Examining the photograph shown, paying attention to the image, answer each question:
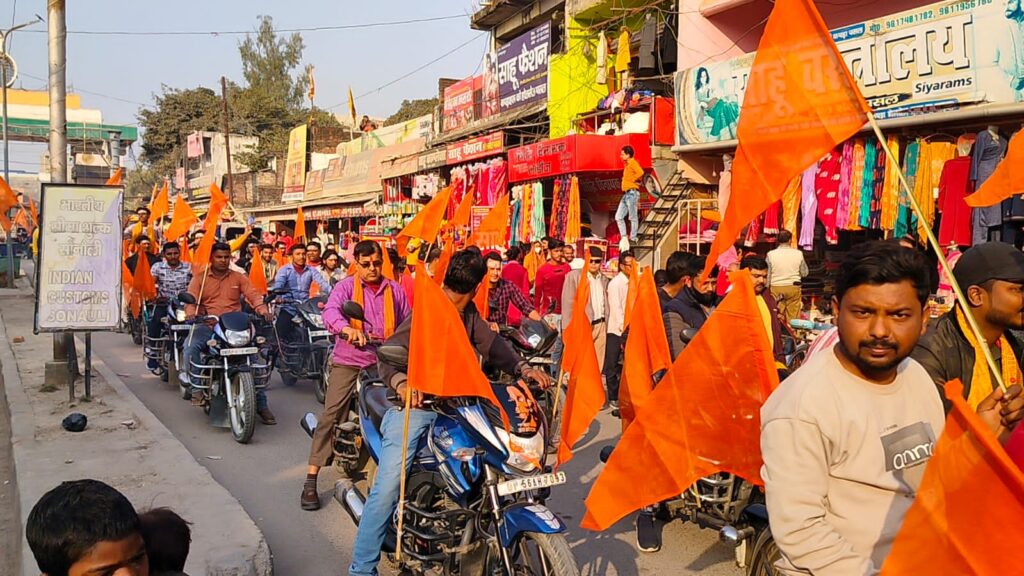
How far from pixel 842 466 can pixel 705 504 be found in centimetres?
290

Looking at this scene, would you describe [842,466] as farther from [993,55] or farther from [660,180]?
[660,180]

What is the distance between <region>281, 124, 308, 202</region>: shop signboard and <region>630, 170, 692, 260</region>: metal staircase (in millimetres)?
26516

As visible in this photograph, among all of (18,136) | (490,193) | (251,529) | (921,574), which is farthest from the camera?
(18,136)

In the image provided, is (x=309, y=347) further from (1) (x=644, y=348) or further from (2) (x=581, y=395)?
(1) (x=644, y=348)

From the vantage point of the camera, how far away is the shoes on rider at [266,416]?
8.17 metres

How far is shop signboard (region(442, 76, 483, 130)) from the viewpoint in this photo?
77.8 feet

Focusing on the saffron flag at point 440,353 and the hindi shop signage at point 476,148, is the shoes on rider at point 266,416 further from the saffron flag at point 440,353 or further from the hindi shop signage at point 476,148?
the hindi shop signage at point 476,148

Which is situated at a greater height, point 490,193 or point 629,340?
point 490,193

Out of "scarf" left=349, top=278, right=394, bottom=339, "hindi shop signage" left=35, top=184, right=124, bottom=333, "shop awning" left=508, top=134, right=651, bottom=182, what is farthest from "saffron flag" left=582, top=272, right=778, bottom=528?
"shop awning" left=508, top=134, right=651, bottom=182

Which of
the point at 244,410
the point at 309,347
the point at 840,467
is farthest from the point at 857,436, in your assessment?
the point at 309,347

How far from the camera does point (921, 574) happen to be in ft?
5.77

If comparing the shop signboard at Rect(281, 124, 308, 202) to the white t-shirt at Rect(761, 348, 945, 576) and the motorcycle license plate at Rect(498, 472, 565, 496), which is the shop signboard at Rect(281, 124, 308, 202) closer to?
the motorcycle license plate at Rect(498, 472, 565, 496)

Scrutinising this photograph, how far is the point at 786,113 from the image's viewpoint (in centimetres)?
311

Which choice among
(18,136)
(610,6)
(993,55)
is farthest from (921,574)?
(18,136)
